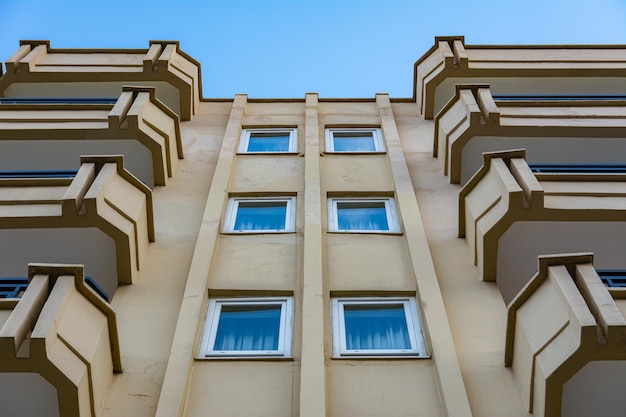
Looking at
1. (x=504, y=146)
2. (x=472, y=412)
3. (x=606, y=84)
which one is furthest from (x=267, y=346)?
(x=606, y=84)

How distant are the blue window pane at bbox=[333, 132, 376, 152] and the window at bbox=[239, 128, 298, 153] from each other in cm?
93

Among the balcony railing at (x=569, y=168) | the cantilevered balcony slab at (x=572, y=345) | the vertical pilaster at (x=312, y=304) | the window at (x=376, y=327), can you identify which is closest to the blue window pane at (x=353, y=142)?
the vertical pilaster at (x=312, y=304)

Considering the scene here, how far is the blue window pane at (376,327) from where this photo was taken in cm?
1098

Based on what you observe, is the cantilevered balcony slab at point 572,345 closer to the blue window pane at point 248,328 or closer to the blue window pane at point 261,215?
the blue window pane at point 248,328

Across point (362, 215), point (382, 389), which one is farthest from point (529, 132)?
point (382, 389)

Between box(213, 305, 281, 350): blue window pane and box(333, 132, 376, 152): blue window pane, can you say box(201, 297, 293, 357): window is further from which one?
box(333, 132, 376, 152): blue window pane

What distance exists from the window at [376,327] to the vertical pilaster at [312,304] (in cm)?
31

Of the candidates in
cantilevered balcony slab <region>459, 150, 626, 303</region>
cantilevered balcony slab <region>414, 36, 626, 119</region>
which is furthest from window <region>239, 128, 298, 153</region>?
cantilevered balcony slab <region>459, 150, 626, 303</region>

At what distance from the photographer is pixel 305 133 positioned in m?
18.5

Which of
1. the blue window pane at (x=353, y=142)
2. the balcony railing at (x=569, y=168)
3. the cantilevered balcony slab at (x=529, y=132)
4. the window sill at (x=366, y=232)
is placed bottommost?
the window sill at (x=366, y=232)

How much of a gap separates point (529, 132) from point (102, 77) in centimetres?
1034

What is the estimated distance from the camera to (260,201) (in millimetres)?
15312

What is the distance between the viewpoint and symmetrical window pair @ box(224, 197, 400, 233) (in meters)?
14.3

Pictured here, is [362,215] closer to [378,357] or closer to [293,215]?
[293,215]
